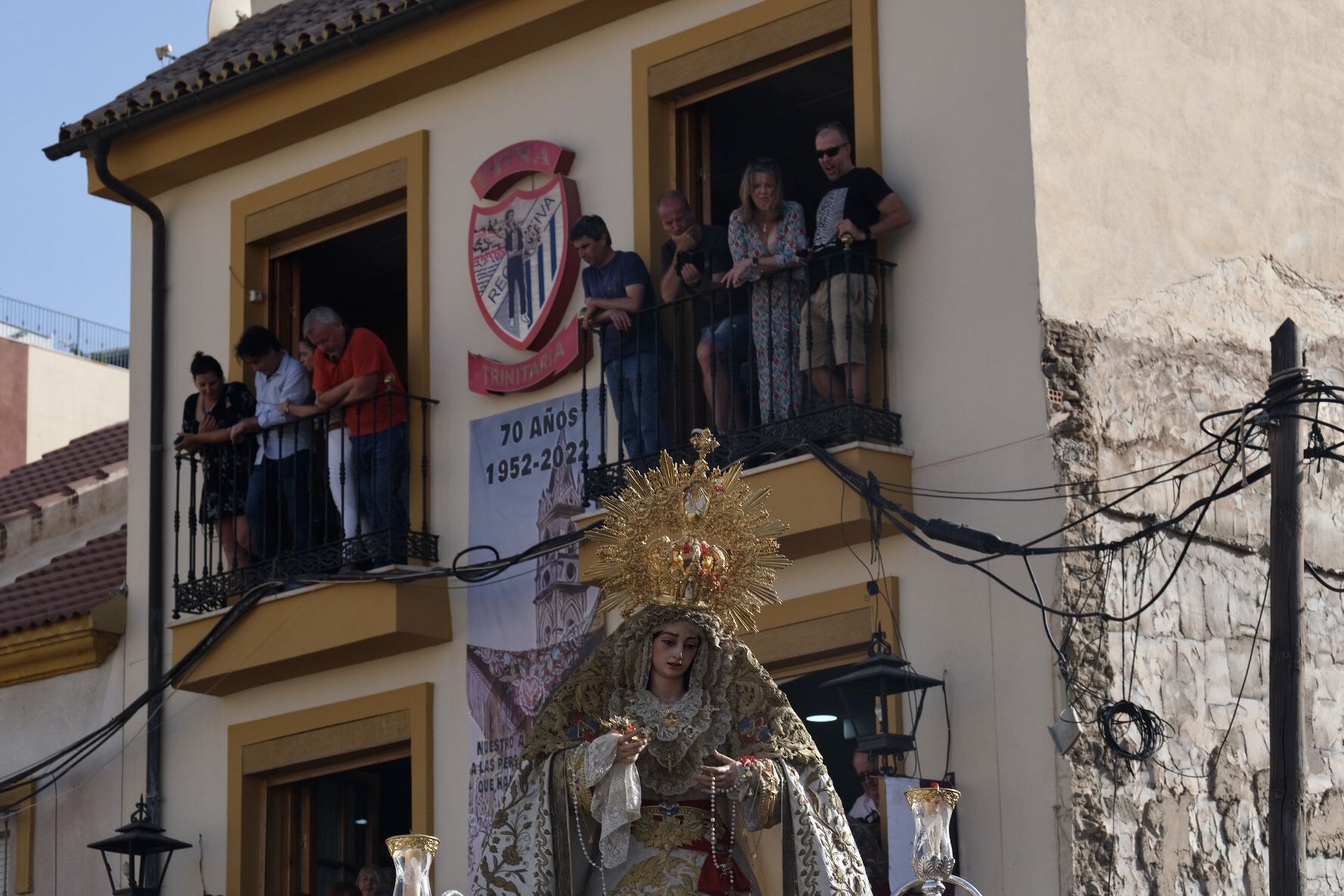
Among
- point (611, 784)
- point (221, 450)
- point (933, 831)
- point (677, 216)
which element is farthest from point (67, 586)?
point (933, 831)

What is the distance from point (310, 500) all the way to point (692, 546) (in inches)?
213

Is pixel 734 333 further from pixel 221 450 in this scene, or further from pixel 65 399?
pixel 65 399

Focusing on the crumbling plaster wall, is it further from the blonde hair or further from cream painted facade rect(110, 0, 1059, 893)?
the blonde hair

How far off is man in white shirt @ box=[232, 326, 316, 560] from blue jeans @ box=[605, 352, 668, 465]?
2.23m

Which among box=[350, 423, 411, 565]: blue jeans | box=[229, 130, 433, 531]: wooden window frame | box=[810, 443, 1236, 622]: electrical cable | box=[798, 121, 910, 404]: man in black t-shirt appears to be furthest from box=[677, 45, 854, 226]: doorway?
box=[810, 443, 1236, 622]: electrical cable

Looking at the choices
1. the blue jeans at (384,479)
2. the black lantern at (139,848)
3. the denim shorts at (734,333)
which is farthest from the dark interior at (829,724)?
the black lantern at (139,848)

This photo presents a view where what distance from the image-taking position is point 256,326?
15148 mm

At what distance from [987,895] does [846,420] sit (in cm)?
221

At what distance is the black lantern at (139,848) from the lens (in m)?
14.9

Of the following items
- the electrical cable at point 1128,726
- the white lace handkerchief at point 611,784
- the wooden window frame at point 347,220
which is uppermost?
the wooden window frame at point 347,220

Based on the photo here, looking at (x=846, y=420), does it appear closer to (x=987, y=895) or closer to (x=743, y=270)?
(x=743, y=270)

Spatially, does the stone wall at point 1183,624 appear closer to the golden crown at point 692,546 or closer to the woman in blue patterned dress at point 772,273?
the woman in blue patterned dress at point 772,273

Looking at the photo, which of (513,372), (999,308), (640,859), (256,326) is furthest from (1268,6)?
(640,859)

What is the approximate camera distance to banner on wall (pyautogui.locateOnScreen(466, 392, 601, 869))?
45.2 ft
